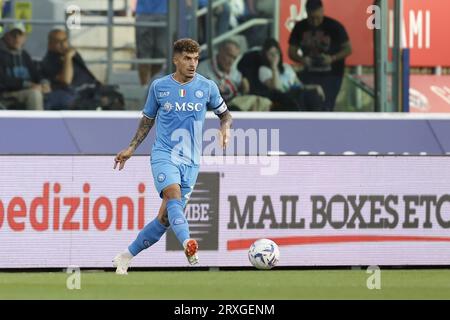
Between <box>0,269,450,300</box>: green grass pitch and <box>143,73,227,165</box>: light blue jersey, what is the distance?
116 cm

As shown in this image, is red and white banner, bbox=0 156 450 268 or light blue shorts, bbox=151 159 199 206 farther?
red and white banner, bbox=0 156 450 268

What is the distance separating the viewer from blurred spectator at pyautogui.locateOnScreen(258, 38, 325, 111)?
630 inches

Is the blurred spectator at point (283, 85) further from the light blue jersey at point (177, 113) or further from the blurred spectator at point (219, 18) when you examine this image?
the light blue jersey at point (177, 113)

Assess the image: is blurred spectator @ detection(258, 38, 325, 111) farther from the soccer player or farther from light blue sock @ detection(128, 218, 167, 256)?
light blue sock @ detection(128, 218, 167, 256)

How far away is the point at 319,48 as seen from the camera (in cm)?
1623

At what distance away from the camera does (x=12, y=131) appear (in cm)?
1385

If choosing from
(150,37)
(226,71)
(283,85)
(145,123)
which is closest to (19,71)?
(150,37)

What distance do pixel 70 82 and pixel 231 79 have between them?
194cm

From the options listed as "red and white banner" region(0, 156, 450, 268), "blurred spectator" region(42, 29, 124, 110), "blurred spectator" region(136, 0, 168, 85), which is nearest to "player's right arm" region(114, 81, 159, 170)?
"red and white banner" region(0, 156, 450, 268)

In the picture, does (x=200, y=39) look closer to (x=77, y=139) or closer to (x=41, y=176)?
(x=77, y=139)

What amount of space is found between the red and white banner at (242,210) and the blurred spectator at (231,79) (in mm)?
2655

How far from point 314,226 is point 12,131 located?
3329 mm

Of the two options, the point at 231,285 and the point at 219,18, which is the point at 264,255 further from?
the point at 219,18

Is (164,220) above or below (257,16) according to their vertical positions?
below
